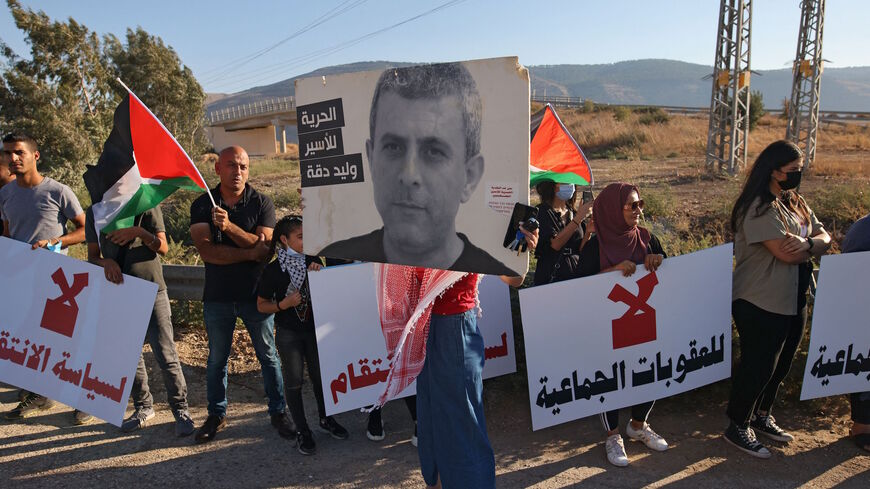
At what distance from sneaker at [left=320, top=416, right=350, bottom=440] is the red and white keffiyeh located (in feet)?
4.78

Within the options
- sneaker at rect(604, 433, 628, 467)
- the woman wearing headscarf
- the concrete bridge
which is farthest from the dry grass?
the concrete bridge

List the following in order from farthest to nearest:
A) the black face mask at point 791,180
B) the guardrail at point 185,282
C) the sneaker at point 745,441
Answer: the guardrail at point 185,282
the sneaker at point 745,441
the black face mask at point 791,180

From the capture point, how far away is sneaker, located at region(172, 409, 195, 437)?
4586 millimetres

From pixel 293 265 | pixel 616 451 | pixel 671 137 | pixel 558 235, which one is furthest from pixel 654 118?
pixel 293 265

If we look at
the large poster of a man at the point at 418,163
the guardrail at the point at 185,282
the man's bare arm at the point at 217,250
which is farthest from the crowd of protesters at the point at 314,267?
the guardrail at the point at 185,282

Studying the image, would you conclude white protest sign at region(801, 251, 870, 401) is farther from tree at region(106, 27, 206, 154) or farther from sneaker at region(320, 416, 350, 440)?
tree at region(106, 27, 206, 154)

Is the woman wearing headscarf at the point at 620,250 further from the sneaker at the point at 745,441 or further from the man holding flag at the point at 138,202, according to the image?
the man holding flag at the point at 138,202

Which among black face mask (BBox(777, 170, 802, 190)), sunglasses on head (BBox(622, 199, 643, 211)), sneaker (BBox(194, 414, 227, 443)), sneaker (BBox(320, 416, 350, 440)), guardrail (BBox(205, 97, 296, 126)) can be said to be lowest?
sneaker (BBox(320, 416, 350, 440))

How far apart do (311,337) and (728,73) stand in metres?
21.1

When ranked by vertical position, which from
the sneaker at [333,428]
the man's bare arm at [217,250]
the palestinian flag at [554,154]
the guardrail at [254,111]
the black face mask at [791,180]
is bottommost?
the sneaker at [333,428]

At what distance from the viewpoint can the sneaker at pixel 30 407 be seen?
4.93 metres

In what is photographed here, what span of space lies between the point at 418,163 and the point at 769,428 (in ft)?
10.6

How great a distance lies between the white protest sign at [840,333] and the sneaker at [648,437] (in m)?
1.02

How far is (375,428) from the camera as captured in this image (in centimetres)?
455
